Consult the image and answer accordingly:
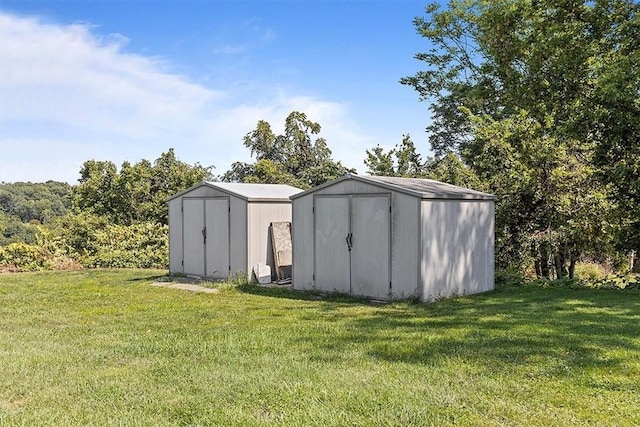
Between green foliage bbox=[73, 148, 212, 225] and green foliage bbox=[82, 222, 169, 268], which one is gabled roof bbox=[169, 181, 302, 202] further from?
green foliage bbox=[73, 148, 212, 225]

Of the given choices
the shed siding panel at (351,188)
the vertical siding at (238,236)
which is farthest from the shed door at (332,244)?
the vertical siding at (238,236)

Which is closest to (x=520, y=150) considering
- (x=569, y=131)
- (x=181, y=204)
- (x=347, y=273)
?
(x=569, y=131)

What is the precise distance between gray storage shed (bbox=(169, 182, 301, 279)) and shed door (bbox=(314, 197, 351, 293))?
1801 millimetres

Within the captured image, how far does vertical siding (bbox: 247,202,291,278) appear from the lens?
1041 centimetres

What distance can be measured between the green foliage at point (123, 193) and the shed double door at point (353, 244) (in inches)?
606

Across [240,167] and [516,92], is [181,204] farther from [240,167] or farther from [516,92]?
[240,167]

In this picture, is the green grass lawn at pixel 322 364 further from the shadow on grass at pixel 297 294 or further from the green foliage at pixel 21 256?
the green foliage at pixel 21 256

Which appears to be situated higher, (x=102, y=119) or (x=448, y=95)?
(x=448, y=95)

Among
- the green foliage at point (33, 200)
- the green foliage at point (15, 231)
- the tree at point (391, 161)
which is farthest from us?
the green foliage at point (33, 200)

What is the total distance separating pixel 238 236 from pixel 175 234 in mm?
2298

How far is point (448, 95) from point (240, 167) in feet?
40.4

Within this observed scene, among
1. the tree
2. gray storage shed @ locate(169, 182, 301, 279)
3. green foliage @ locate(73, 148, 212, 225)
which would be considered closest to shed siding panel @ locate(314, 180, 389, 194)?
gray storage shed @ locate(169, 182, 301, 279)

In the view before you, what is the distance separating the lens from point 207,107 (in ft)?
62.1

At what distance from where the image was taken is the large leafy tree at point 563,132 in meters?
10.2
